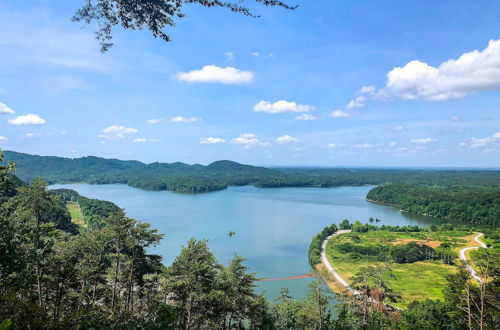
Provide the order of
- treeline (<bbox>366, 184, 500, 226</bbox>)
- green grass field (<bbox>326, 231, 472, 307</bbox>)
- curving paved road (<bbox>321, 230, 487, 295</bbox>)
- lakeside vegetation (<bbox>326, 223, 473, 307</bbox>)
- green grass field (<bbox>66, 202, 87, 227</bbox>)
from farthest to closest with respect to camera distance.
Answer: treeline (<bbox>366, 184, 500, 226</bbox>) → green grass field (<bbox>66, 202, 87, 227</bbox>) → lakeside vegetation (<bbox>326, 223, 473, 307</bbox>) → green grass field (<bbox>326, 231, 472, 307</bbox>) → curving paved road (<bbox>321, 230, 487, 295</bbox>)

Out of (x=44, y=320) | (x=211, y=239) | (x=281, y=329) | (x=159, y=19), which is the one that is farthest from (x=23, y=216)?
(x=211, y=239)

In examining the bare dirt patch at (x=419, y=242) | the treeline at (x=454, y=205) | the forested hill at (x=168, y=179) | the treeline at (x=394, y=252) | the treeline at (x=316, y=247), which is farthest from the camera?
the forested hill at (x=168, y=179)

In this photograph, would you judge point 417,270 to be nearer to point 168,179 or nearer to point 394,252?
point 394,252

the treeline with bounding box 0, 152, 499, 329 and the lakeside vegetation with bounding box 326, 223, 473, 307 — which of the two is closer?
the treeline with bounding box 0, 152, 499, 329

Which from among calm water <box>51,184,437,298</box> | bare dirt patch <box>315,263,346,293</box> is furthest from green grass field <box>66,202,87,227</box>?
bare dirt patch <box>315,263,346,293</box>

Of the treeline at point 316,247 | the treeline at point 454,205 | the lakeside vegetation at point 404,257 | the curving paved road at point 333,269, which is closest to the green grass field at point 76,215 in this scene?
the treeline at point 316,247

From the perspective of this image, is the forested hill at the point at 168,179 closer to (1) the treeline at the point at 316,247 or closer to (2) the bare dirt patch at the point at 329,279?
(1) the treeline at the point at 316,247

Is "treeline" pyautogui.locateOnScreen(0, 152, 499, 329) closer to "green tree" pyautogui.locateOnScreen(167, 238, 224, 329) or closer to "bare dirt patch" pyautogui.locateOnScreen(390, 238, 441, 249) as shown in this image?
"green tree" pyautogui.locateOnScreen(167, 238, 224, 329)

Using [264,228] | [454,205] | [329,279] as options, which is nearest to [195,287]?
[329,279]
